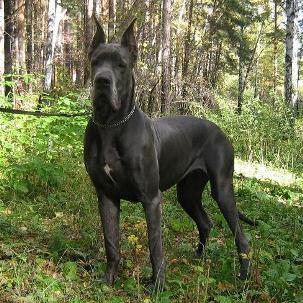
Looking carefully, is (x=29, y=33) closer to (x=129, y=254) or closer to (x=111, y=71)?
(x=129, y=254)

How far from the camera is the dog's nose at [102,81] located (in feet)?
11.2

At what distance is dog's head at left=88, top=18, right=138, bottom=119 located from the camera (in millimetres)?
3459

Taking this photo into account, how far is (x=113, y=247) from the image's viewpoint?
13.1ft

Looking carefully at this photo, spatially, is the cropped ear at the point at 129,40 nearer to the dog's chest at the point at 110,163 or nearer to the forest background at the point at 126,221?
the dog's chest at the point at 110,163

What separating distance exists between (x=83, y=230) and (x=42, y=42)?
92.4 ft

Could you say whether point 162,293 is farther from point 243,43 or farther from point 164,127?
point 243,43

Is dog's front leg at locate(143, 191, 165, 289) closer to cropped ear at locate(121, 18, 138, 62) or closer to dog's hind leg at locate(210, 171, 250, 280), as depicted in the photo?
dog's hind leg at locate(210, 171, 250, 280)

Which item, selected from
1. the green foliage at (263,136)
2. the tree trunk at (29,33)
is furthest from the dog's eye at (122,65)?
the tree trunk at (29,33)

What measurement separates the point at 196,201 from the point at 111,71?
217 cm

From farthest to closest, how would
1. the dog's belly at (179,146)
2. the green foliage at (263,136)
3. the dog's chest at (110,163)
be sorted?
the green foliage at (263,136) → the dog's belly at (179,146) → the dog's chest at (110,163)

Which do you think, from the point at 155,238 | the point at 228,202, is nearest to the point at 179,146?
the point at 228,202

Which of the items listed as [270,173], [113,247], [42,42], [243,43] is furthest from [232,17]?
[113,247]

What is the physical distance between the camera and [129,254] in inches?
182

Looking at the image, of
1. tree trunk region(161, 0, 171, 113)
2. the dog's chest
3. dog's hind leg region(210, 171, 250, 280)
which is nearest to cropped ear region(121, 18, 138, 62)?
the dog's chest
